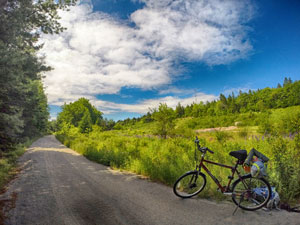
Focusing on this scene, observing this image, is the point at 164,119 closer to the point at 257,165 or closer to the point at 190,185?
the point at 190,185

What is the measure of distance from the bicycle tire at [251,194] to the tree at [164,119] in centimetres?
818

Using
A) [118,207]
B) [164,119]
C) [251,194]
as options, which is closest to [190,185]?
[251,194]

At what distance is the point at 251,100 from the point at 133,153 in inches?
3729

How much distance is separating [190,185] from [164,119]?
772cm

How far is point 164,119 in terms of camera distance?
12.0 metres

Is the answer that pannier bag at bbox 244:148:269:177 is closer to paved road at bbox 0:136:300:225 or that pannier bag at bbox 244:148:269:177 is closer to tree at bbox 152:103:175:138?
paved road at bbox 0:136:300:225

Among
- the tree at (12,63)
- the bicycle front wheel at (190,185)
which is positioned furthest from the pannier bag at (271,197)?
the tree at (12,63)

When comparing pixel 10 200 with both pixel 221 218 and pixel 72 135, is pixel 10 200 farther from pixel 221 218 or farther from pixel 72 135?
pixel 72 135

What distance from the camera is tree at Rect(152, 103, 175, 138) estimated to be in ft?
39.0

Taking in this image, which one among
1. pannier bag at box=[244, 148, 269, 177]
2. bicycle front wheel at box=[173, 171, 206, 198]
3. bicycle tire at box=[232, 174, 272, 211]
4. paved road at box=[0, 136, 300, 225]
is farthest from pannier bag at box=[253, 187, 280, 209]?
bicycle front wheel at box=[173, 171, 206, 198]

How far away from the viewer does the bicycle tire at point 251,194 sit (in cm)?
360

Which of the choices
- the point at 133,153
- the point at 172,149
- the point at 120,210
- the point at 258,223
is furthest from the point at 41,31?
the point at 258,223

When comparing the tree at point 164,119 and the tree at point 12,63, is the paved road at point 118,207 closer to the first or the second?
the tree at point 12,63

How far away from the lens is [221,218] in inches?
131
